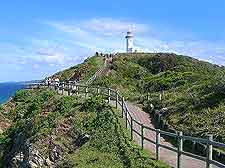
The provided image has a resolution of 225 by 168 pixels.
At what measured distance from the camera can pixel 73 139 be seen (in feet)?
91.5

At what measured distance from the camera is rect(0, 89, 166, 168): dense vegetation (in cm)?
2227

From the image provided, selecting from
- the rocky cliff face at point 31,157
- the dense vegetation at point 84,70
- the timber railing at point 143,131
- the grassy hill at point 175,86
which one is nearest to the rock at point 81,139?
the rocky cliff face at point 31,157

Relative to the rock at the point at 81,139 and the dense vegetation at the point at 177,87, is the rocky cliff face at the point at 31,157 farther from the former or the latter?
the dense vegetation at the point at 177,87

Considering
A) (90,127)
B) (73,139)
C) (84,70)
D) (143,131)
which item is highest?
(84,70)

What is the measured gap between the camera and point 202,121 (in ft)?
90.1

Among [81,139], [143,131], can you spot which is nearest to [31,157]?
[81,139]

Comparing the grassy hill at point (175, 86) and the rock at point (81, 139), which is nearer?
the rock at point (81, 139)

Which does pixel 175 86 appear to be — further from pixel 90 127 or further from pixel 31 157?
pixel 31 157

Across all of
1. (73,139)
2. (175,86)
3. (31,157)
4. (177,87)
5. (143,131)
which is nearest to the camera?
(143,131)

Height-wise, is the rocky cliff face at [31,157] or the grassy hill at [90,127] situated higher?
the grassy hill at [90,127]

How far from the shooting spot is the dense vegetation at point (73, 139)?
73.0 feet

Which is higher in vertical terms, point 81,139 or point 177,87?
point 177,87

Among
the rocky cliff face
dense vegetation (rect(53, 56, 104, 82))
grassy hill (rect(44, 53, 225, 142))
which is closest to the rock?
the rocky cliff face

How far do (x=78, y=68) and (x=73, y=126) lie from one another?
43.8m
